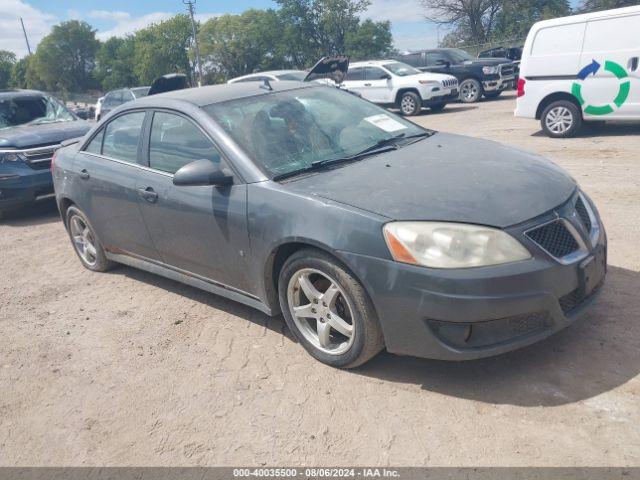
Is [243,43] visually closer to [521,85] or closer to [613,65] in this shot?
[521,85]

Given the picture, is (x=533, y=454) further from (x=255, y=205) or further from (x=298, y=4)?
(x=298, y=4)

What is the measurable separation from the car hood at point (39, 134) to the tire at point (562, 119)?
7.83 meters

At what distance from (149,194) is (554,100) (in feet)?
27.2

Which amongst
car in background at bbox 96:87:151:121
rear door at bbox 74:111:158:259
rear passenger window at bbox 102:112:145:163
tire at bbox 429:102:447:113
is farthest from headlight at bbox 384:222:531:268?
car in background at bbox 96:87:151:121

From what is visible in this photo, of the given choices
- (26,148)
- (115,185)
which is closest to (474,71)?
(26,148)

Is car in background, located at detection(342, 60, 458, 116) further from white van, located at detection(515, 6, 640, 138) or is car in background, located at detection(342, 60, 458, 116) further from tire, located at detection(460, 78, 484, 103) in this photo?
white van, located at detection(515, 6, 640, 138)

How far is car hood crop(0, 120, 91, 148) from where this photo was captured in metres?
7.90

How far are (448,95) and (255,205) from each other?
14.4 meters

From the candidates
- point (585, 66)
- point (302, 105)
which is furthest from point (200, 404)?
point (585, 66)

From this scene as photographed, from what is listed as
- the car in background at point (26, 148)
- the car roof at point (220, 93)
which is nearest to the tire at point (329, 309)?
the car roof at point (220, 93)

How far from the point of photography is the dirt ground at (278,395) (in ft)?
8.59

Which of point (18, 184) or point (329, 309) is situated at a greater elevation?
point (329, 309)

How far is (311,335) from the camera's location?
11.3 ft

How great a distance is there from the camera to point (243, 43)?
5662 centimetres
